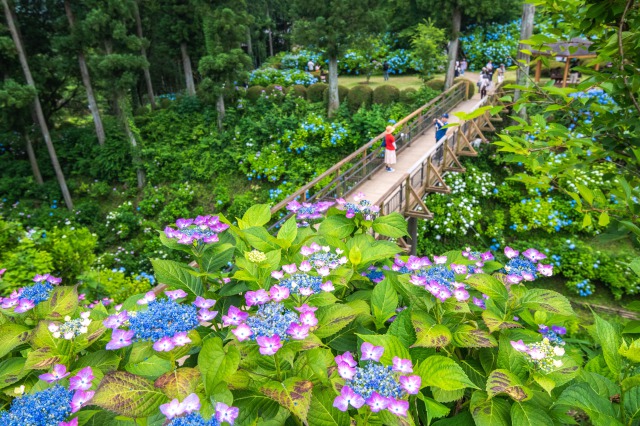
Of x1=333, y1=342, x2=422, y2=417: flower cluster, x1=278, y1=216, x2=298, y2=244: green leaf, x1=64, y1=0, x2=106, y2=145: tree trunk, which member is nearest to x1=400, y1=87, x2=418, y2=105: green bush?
x1=64, y1=0, x2=106, y2=145: tree trunk

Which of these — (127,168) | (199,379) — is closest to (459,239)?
(199,379)

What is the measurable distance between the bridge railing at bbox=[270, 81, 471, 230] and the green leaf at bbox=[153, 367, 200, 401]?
18.7 feet

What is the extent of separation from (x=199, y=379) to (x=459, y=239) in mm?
12214

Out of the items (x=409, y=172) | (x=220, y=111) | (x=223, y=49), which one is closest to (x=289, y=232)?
(x=409, y=172)

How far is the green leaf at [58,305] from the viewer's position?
2.25 metres

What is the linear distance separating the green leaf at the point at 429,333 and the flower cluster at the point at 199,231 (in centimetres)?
128

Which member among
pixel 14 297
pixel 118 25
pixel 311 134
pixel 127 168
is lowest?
pixel 127 168

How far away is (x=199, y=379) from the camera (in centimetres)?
161

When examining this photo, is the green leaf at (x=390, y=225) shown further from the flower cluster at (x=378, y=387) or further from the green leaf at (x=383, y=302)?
the flower cluster at (x=378, y=387)

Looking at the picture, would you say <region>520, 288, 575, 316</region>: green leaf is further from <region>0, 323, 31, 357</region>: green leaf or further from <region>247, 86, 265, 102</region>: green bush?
<region>247, 86, 265, 102</region>: green bush

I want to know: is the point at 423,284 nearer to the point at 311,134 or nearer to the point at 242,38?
the point at 311,134

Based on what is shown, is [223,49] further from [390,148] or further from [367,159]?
[390,148]

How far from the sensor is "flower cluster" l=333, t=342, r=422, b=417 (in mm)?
1429

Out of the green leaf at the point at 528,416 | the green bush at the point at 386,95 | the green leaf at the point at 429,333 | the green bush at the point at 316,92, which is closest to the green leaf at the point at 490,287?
the green leaf at the point at 429,333
